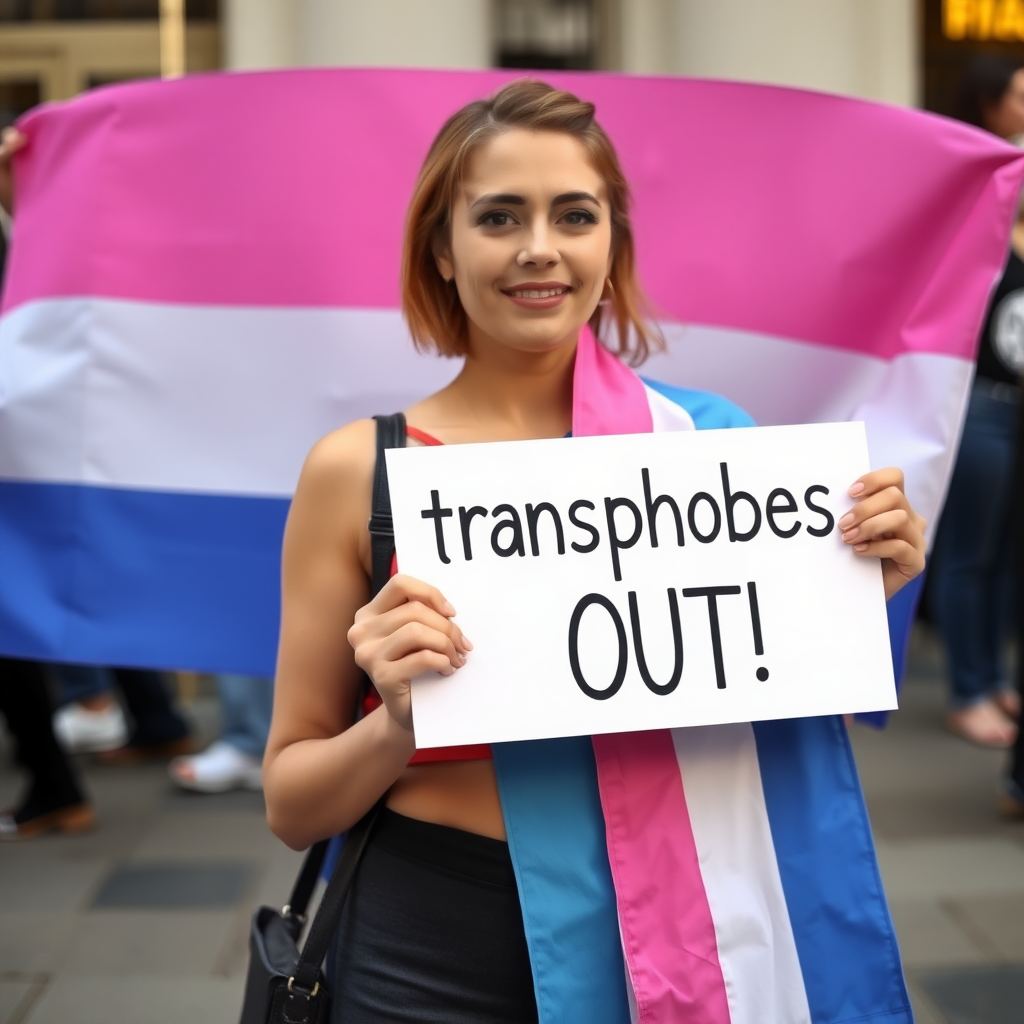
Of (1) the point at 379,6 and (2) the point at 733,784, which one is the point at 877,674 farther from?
(1) the point at 379,6

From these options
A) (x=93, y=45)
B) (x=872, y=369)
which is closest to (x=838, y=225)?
(x=872, y=369)

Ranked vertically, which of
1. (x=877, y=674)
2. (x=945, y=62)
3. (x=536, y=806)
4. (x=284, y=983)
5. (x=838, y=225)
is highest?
(x=945, y=62)

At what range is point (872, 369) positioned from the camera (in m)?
2.41

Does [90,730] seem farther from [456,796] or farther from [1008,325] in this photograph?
[456,796]

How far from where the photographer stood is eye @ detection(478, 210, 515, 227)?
5.01 feet

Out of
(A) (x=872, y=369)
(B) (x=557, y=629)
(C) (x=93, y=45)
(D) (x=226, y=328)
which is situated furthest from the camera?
(C) (x=93, y=45)

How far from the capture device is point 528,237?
150 cm

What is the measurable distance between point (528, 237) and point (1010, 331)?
353 centimetres

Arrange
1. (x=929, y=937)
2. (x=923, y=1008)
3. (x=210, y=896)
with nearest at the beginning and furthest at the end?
(x=923, y=1008) → (x=929, y=937) → (x=210, y=896)

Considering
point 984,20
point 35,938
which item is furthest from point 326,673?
point 984,20

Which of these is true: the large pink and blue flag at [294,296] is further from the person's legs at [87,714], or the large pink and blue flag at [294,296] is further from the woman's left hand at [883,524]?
the person's legs at [87,714]

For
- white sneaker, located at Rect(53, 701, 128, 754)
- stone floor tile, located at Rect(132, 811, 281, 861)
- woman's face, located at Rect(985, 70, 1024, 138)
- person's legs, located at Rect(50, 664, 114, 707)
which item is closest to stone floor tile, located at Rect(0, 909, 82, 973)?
stone floor tile, located at Rect(132, 811, 281, 861)

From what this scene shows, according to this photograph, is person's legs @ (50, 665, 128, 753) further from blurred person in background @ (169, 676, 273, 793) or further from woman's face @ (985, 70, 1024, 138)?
woman's face @ (985, 70, 1024, 138)

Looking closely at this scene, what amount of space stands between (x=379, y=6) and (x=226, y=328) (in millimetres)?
3696
